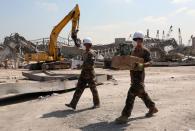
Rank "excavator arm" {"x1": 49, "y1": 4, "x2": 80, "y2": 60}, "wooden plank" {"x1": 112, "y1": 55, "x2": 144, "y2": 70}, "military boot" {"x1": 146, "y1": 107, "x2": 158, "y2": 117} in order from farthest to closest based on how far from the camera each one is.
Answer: "excavator arm" {"x1": 49, "y1": 4, "x2": 80, "y2": 60}
"military boot" {"x1": 146, "y1": 107, "x2": 158, "y2": 117}
"wooden plank" {"x1": 112, "y1": 55, "x2": 144, "y2": 70}

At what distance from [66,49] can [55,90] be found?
93.8 feet

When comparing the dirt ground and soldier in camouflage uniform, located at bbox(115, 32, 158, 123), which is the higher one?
soldier in camouflage uniform, located at bbox(115, 32, 158, 123)

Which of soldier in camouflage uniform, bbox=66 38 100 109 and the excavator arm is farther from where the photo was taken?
the excavator arm

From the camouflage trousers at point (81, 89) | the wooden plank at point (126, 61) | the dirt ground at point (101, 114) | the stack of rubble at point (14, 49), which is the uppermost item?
the stack of rubble at point (14, 49)

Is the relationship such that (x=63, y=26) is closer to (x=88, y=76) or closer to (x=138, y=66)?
(x=88, y=76)

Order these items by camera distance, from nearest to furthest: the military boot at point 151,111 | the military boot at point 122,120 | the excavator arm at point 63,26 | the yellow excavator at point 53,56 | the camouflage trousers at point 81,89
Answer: the military boot at point 122,120 → the military boot at point 151,111 → the camouflage trousers at point 81,89 → the excavator arm at point 63,26 → the yellow excavator at point 53,56

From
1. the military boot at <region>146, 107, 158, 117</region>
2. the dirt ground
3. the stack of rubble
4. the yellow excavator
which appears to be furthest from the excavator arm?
the military boot at <region>146, 107, 158, 117</region>

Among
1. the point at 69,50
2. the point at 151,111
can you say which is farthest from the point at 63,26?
the point at 151,111

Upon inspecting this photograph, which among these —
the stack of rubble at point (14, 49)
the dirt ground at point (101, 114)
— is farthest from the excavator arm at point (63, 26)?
the dirt ground at point (101, 114)

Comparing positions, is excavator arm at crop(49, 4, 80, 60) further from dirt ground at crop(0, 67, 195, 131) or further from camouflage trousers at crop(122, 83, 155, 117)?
camouflage trousers at crop(122, 83, 155, 117)

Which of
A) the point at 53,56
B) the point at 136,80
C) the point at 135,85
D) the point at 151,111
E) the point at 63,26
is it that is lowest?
the point at 151,111

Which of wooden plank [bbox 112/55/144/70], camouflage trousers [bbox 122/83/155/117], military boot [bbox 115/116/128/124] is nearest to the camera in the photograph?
wooden plank [bbox 112/55/144/70]

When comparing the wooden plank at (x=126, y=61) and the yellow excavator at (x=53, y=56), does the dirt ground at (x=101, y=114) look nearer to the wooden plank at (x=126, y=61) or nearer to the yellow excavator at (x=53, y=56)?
the wooden plank at (x=126, y=61)

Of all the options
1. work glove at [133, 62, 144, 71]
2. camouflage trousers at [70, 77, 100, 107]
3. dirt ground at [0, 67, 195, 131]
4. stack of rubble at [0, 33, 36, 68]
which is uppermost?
stack of rubble at [0, 33, 36, 68]
